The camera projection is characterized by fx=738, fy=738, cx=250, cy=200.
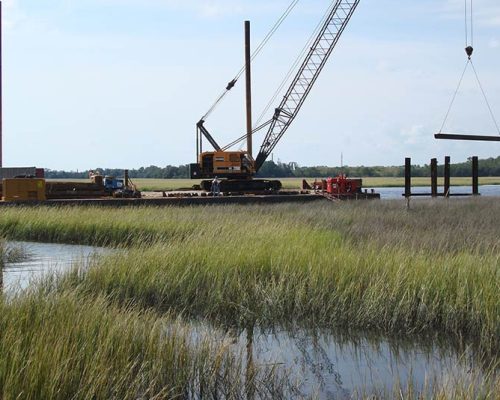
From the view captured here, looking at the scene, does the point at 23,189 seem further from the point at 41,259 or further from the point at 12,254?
the point at 41,259

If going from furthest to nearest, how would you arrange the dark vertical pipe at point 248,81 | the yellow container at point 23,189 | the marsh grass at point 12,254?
1. the dark vertical pipe at point 248,81
2. the yellow container at point 23,189
3. the marsh grass at point 12,254

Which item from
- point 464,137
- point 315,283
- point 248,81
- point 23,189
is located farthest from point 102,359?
point 248,81

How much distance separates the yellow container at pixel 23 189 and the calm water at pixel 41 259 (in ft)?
44.9

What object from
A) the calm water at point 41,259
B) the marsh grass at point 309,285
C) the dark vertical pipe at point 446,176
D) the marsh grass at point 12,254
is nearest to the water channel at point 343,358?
the marsh grass at point 309,285

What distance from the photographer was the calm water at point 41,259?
44.7 feet

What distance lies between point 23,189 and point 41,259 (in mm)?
18258

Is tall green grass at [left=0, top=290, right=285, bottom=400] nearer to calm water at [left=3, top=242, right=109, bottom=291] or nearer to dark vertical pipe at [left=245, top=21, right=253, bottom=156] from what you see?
calm water at [left=3, top=242, right=109, bottom=291]

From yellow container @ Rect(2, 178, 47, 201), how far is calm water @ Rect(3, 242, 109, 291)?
1368 cm

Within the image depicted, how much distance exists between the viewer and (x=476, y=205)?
3019 centimetres

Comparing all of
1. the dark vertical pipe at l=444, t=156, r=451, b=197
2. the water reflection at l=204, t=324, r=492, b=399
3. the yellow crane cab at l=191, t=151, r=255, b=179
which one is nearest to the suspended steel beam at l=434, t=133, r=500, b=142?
the dark vertical pipe at l=444, t=156, r=451, b=197

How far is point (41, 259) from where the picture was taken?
17.6m

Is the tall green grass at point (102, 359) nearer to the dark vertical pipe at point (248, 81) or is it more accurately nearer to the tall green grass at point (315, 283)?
the tall green grass at point (315, 283)

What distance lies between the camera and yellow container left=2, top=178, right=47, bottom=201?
34719mm

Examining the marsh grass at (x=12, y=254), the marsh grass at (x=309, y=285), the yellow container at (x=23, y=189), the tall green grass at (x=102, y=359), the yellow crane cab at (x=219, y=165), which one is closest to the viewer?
the tall green grass at (x=102, y=359)
